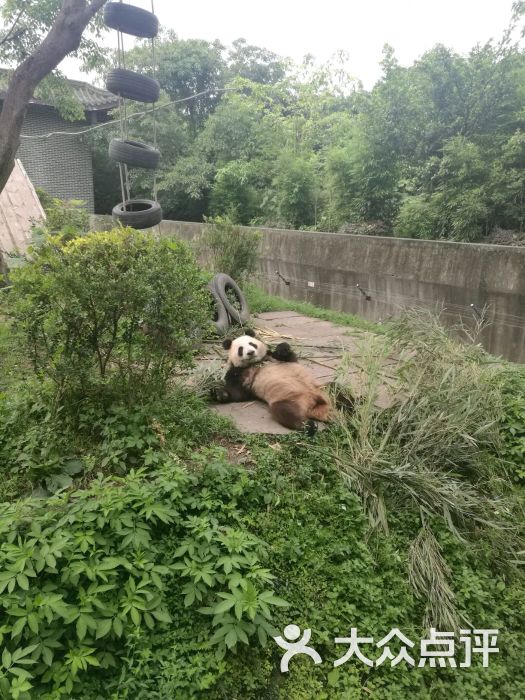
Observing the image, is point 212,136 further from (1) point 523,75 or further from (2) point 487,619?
(2) point 487,619

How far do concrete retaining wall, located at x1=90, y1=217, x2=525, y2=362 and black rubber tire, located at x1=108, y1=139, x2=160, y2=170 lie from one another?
2648 millimetres

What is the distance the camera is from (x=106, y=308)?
2803 millimetres

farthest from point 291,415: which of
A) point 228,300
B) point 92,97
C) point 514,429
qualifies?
point 92,97

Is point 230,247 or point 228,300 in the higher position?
point 230,247

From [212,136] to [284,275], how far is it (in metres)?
6.54

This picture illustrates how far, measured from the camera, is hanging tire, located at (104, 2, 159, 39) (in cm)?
456

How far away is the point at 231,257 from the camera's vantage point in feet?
22.2

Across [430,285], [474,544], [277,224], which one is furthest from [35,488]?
[277,224]

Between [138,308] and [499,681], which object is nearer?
[499,681]

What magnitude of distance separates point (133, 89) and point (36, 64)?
1287 millimetres

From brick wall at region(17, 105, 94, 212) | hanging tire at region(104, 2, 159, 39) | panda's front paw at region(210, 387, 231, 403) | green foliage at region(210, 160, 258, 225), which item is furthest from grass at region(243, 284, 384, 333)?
brick wall at region(17, 105, 94, 212)

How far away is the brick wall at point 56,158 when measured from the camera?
13.4 metres

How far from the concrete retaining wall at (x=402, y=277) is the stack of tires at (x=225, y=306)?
78.0 inches

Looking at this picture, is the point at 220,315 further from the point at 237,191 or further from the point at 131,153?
the point at 237,191
